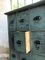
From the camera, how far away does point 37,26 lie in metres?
1.57

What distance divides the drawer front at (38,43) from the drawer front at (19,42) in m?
0.13

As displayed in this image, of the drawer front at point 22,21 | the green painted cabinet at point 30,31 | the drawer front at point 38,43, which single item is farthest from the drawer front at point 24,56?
the drawer front at point 22,21

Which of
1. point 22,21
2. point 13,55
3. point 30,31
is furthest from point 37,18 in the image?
point 13,55

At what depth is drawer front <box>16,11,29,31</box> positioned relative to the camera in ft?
5.67

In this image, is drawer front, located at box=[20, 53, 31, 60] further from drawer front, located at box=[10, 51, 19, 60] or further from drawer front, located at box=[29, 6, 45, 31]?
drawer front, located at box=[29, 6, 45, 31]

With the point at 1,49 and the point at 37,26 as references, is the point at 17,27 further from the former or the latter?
the point at 1,49

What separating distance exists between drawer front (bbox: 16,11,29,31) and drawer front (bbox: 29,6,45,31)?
9 centimetres

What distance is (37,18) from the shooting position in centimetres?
156

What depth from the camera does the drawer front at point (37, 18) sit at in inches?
58.8

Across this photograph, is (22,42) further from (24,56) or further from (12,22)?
(12,22)

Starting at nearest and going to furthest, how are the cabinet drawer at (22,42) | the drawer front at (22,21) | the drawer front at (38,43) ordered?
the drawer front at (38,43), the cabinet drawer at (22,42), the drawer front at (22,21)

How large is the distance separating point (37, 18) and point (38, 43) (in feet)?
0.92

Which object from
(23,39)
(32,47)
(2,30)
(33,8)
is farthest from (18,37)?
(2,30)

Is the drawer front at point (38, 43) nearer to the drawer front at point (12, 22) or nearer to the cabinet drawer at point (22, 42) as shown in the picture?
the cabinet drawer at point (22, 42)
